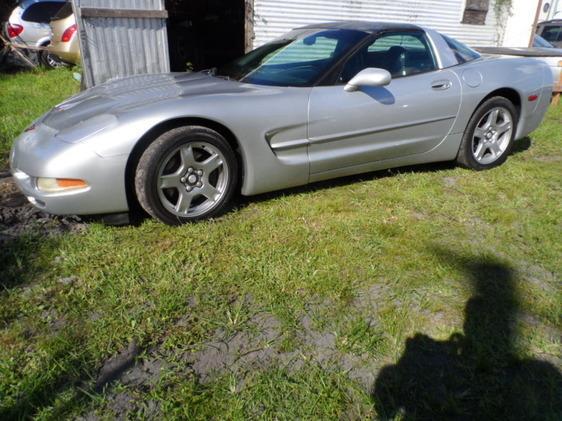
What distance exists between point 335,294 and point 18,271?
1712mm

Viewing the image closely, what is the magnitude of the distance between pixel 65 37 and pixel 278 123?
7068 millimetres

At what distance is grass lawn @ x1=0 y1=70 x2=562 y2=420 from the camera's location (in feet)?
5.40

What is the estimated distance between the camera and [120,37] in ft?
19.1

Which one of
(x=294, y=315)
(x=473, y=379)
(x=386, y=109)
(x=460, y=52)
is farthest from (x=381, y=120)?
(x=473, y=379)

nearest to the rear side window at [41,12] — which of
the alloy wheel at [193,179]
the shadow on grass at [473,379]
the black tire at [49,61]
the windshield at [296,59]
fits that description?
the black tire at [49,61]

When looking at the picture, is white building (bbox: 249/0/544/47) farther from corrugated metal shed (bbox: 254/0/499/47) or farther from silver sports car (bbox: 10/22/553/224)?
silver sports car (bbox: 10/22/553/224)

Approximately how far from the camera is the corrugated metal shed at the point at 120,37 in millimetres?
5578

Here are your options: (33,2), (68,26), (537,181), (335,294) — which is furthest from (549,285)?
(33,2)

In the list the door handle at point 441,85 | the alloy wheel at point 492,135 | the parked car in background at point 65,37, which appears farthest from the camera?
the parked car in background at point 65,37

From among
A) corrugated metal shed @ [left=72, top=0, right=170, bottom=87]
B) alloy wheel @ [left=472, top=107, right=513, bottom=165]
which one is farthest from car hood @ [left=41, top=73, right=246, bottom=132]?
corrugated metal shed @ [left=72, top=0, right=170, bottom=87]

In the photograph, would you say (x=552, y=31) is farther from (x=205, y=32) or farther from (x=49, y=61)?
(x=49, y=61)

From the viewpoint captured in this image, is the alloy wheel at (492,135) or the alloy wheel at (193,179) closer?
the alloy wheel at (193,179)

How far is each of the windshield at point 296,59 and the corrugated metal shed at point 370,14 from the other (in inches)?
162

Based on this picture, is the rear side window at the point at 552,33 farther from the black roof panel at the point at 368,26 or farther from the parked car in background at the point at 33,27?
the parked car in background at the point at 33,27
